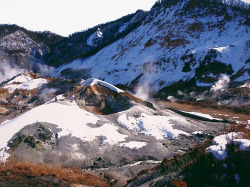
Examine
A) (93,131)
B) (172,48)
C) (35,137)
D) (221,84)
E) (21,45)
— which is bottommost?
(35,137)

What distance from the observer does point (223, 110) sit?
150 ft


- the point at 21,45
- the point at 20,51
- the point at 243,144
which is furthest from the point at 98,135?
the point at 21,45

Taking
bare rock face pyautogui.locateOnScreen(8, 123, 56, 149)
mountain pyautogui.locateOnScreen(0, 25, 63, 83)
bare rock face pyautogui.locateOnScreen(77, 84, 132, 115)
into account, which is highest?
mountain pyautogui.locateOnScreen(0, 25, 63, 83)

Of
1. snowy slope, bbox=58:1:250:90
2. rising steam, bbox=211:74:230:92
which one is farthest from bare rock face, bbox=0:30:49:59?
rising steam, bbox=211:74:230:92

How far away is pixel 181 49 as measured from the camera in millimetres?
76188

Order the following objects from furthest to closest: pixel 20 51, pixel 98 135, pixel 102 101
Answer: pixel 20 51, pixel 102 101, pixel 98 135

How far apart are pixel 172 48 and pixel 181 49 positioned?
10.6ft

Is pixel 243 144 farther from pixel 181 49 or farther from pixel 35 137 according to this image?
pixel 181 49

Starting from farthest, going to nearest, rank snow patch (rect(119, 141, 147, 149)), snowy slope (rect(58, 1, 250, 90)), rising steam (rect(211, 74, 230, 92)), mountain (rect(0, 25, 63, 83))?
mountain (rect(0, 25, 63, 83))
snowy slope (rect(58, 1, 250, 90))
rising steam (rect(211, 74, 230, 92))
snow patch (rect(119, 141, 147, 149))

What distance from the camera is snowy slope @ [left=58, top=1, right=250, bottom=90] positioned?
218 feet

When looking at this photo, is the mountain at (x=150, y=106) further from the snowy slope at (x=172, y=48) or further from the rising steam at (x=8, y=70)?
the rising steam at (x=8, y=70)

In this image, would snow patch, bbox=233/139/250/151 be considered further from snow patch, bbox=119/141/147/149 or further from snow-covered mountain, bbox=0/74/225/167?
snow patch, bbox=119/141/147/149

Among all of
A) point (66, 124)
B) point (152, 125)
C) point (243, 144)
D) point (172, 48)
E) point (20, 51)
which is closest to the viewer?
point (243, 144)

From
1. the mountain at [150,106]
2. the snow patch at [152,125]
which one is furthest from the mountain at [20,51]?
the snow patch at [152,125]
